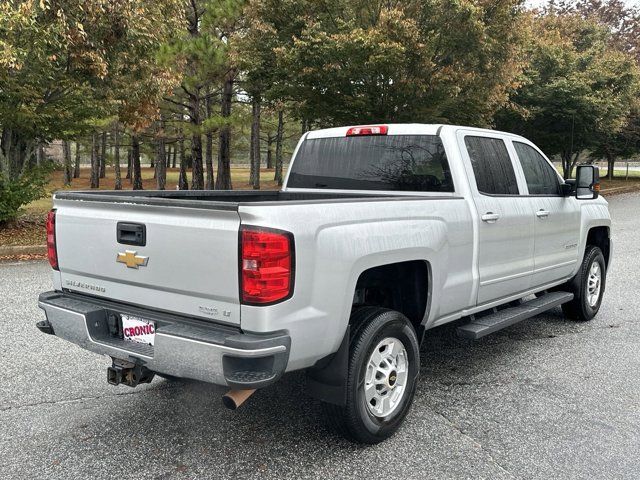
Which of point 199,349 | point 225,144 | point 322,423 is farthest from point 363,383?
point 225,144

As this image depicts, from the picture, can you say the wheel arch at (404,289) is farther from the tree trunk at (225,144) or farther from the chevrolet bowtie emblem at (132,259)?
the tree trunk at (225,144)

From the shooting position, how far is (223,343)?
8.47 ft

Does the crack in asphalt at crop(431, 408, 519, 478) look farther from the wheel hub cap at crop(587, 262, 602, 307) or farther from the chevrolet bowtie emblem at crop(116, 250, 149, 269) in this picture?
the wheel hub cap at crop(587, 262, 602, 307)

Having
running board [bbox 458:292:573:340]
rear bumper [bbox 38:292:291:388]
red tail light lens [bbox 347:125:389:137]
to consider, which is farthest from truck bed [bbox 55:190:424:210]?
running board [bbox 458:292:573:340]

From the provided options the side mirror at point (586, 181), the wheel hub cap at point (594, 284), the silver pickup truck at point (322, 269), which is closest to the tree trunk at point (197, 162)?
the wheel hub cap at point (594, 284)

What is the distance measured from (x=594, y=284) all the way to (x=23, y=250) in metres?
9.53

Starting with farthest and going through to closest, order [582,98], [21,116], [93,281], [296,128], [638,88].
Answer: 1. [296,128]
2. [638,88]
3. [582,98]
4. [21,116]
5. [93,281]

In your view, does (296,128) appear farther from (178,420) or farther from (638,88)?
(178,420)

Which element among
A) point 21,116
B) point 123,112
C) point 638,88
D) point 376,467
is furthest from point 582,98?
point 376,467

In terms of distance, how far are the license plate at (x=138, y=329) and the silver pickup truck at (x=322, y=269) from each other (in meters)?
0.01

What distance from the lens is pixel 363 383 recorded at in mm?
3084

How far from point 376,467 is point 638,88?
27.8 meters

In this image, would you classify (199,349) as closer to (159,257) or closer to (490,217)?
(159,257)

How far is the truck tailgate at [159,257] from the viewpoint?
105 inches
